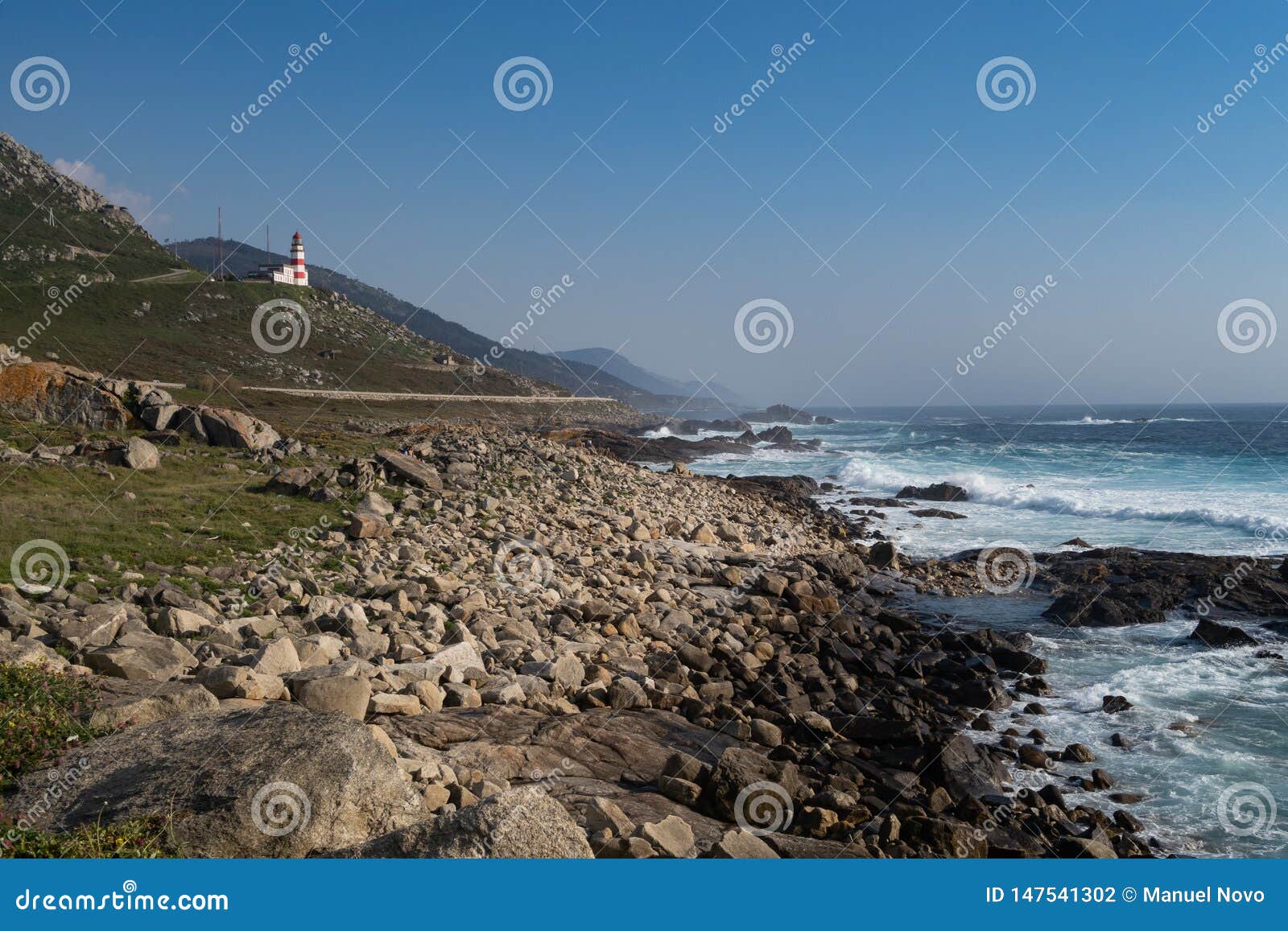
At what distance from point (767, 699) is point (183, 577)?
7.96 metres

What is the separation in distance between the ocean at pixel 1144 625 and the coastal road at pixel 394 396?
2547 centimetres

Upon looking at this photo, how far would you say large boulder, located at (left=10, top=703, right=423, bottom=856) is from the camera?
485 centimetres

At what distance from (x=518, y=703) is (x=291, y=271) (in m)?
103

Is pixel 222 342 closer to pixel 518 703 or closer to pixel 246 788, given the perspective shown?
pixel 518 703

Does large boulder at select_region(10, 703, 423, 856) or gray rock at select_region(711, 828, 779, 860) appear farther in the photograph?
gray rock at select_region(711, 828, 779, 860)

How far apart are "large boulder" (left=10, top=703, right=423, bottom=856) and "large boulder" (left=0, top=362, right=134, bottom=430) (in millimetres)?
17649

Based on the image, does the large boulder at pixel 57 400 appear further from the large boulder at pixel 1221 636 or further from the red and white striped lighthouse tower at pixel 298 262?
the red and white striped lighthouse tower at pixel 298 262

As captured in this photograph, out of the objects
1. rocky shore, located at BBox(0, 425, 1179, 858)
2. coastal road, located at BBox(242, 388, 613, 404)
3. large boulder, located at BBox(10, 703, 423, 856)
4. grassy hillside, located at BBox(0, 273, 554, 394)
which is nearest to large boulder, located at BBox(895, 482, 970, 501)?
rocky shore, located at BBox(0, 425, 1179, 858)

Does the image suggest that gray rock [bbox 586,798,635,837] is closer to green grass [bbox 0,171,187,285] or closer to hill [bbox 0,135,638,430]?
hill [bbox 0,135,638,430]

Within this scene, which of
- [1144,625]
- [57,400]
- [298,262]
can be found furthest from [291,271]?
[1144,625]

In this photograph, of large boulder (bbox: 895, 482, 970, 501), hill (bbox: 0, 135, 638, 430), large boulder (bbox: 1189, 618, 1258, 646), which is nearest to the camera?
large boulder (bbox: 1189, 618, 1258, 646)

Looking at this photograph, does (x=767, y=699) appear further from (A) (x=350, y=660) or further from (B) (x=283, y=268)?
(B) (x=283, y=268)

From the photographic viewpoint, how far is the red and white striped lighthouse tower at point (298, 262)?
94062mm

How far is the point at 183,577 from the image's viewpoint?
10.5m
